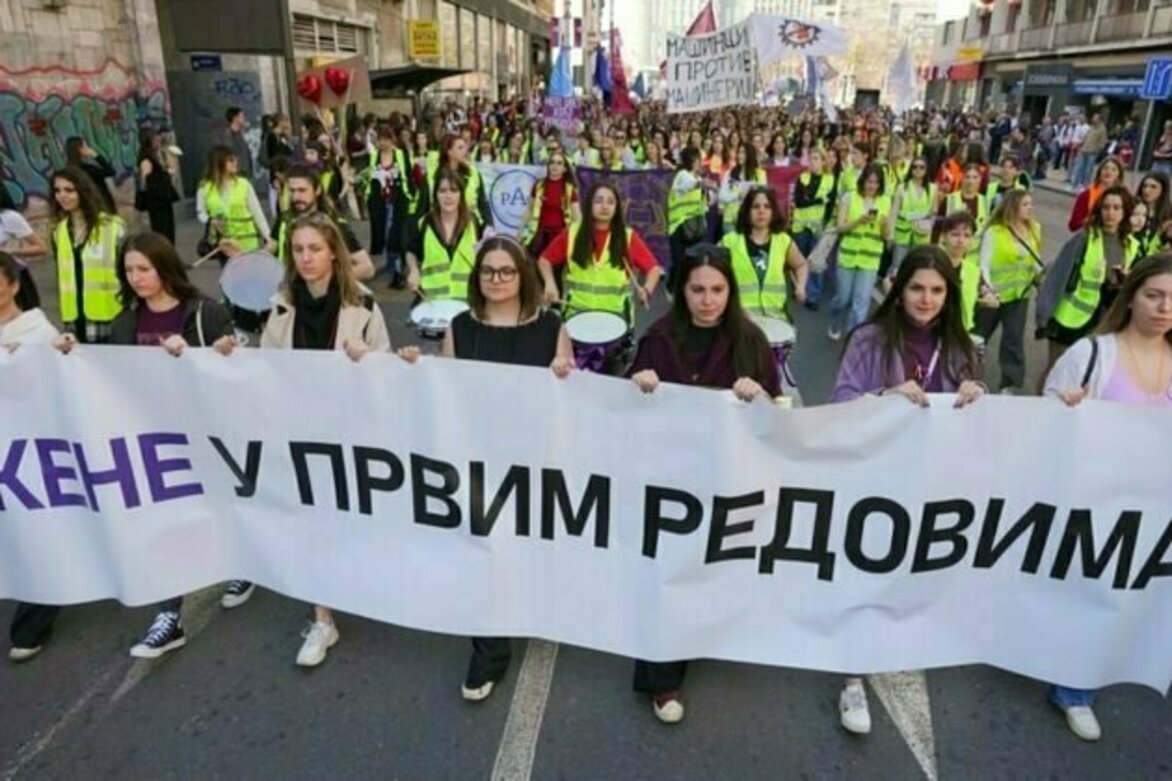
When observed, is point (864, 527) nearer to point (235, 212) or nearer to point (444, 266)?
point (444, 266)

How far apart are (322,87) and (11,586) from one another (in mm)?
11266

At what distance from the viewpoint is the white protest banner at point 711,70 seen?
12.7 metres

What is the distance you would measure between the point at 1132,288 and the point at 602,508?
6.78ft

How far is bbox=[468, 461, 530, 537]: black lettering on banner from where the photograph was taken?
294 cm

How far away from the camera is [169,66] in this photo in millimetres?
15047

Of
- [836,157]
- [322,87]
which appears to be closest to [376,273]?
[322,87]

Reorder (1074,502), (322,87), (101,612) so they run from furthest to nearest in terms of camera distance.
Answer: (322,87) → (101,612) → (1074,502)

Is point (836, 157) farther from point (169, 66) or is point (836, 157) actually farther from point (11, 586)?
point (169, 66)

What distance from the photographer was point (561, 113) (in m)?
17.0

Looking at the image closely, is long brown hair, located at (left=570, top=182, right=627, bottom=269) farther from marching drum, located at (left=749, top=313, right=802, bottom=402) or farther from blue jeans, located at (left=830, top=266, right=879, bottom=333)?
blue jeans, located at (left=830, top=266, right=879, bottom=333)

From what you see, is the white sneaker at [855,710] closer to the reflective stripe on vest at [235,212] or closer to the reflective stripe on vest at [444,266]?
the reflective stripe on vest at [444,266]

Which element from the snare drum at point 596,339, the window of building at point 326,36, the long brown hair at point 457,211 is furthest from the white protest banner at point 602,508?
the window of building at point 326,36

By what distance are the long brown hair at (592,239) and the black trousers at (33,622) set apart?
9.26 feet

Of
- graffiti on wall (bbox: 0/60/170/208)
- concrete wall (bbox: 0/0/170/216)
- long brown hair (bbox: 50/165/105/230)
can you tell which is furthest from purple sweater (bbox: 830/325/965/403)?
concrete wall (bbox: 0/0/170/216)
